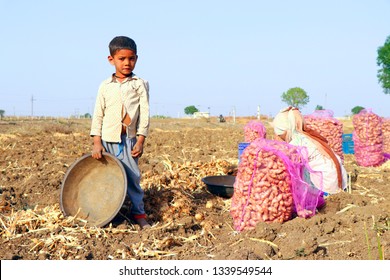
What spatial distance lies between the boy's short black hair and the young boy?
0.08 m

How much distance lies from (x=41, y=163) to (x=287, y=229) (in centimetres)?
542

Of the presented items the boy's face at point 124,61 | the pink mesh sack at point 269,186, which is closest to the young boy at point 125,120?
the boy's face at point 124,61

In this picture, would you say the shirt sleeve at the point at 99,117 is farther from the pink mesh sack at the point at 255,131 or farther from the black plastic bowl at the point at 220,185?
the pink mesh sack at the point at 255,131

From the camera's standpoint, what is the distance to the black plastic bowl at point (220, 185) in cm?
539

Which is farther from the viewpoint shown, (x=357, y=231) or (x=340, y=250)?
(x=357, y=231)

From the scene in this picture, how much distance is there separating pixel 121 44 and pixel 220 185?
6.88ft

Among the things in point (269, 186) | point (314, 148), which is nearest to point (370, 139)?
point (314, 148)

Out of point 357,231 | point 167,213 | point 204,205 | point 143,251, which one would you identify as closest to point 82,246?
point 143,251

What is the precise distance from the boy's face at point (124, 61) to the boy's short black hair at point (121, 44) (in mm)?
30

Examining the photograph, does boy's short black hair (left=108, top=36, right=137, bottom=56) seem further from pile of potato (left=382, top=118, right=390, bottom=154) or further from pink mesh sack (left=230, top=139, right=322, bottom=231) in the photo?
pile of potato (left=382, top=118, right=390, bottom=154)

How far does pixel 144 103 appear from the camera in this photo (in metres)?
4.45

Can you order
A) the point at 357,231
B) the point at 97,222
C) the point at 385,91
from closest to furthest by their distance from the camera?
1. the point at 357,231
2. the point at 97,222
3. the point at 385,91

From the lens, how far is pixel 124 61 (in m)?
4.30
